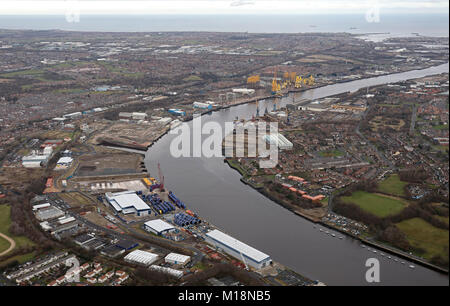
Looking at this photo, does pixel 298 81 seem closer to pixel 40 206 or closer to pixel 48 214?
Answer: pixel 40 206

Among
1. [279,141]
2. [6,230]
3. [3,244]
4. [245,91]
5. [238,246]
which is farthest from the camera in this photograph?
[245,91]

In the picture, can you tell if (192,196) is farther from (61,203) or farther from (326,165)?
(326,165)

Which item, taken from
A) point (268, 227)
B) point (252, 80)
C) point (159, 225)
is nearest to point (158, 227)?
point (159, 225)

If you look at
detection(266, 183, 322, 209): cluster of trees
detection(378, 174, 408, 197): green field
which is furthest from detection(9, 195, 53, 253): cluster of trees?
detection(378, 174, 408, 197): green field

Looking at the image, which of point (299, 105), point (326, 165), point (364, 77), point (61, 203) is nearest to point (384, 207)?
point (326, 165)

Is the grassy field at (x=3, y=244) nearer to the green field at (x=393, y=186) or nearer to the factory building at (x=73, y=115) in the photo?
the green field at (x=393, y=186)

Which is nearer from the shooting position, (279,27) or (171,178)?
(171,178)

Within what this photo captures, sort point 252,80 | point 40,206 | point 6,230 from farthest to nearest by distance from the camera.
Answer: point 252,80
point 40,206
point 6,230
